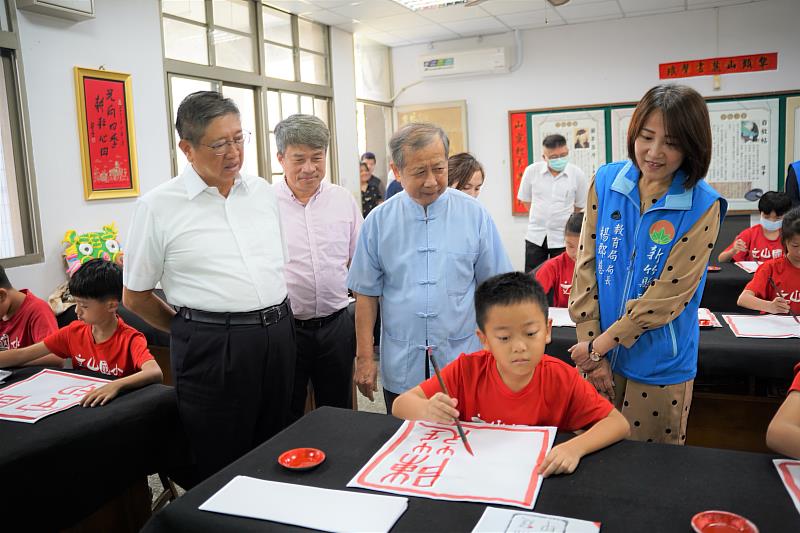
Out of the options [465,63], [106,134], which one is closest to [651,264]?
[106,134]

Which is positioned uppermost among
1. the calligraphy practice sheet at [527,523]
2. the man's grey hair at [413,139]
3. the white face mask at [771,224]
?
the man's grey hair at [413,139]

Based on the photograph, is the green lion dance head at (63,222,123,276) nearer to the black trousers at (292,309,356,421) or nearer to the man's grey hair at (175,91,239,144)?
the black trousers at (292,309,356,421)

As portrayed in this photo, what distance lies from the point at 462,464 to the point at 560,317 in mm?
1589

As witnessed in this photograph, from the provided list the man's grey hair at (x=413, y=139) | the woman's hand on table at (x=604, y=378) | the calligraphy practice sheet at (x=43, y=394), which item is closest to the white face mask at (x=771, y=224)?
the woman's hand on table at (x=604, y=378)

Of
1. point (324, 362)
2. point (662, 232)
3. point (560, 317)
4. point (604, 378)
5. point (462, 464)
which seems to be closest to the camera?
point (462, 464)

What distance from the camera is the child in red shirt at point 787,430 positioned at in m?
1.11

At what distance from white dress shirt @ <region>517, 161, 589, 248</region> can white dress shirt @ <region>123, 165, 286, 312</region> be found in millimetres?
3755

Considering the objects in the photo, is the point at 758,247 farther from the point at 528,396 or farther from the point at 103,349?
the point at 103,349

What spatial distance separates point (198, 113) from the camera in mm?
1666

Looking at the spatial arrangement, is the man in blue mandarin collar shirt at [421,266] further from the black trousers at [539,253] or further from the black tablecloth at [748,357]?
the black trousers at [539,253]

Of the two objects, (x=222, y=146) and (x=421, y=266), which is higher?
(x=222, y=146)

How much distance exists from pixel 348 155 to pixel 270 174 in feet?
4.10

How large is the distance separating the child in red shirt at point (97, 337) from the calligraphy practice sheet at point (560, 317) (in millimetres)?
1533

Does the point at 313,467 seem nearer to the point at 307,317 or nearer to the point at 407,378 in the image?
the point at 407,378
